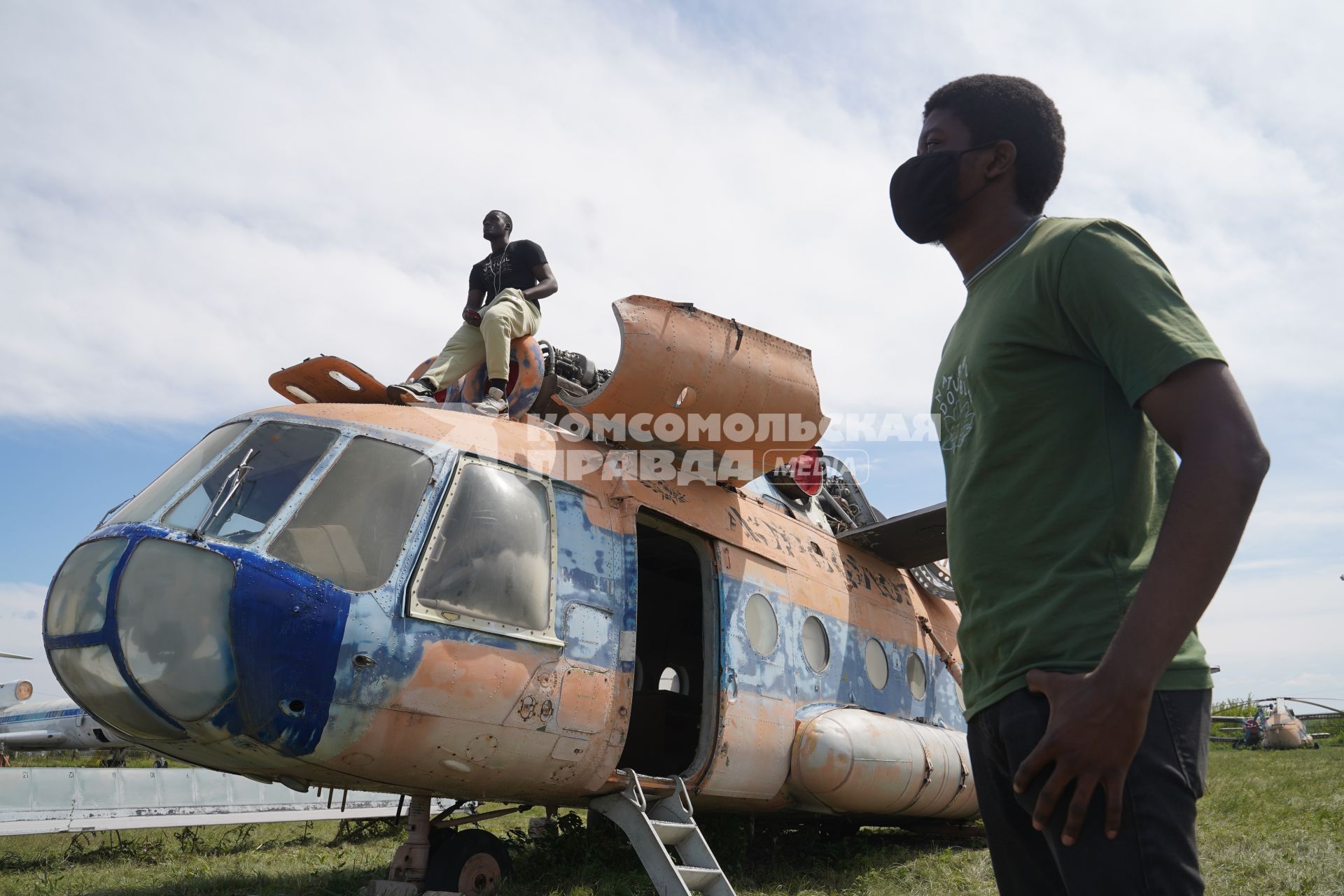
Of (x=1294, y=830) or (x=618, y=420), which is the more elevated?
(x=618, y=420)

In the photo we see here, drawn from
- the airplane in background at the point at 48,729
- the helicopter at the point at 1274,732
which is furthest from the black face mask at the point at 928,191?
the helicopter at the point at 1274,732

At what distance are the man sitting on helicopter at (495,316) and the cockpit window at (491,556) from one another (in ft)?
3.41

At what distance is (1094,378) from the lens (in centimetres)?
186

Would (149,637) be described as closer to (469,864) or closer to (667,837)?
(469,864)

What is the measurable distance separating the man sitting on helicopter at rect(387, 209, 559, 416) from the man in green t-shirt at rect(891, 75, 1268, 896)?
4482mm

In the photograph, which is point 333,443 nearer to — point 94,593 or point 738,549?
point 94,593

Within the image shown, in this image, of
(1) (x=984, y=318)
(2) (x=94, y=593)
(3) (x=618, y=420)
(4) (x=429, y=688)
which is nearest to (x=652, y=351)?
(3) (x=618, y=420)

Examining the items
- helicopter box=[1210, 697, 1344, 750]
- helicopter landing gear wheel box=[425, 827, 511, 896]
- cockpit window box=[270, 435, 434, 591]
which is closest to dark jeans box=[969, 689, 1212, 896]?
cockpit window box=[270, 435, 434, 591]

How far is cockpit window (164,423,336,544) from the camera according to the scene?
15.3 feet

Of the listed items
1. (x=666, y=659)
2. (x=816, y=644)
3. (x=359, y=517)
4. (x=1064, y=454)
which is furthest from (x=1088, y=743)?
(x=666, y=659)

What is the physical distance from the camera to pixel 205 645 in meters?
4.32

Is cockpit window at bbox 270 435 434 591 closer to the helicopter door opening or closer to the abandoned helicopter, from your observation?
the abandoned helicopter

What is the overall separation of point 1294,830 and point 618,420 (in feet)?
22.0

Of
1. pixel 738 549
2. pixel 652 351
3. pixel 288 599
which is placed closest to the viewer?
pixel 288 599
